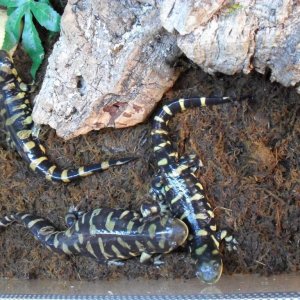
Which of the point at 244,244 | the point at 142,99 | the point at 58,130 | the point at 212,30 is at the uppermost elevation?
the point at 212,30

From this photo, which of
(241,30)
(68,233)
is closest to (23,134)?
(68,233)

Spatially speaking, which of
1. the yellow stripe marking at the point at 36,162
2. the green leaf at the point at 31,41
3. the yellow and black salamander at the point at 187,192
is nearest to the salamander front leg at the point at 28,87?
the green leaf at the point at 31,41

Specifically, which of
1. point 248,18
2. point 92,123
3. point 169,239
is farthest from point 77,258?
point 248,18

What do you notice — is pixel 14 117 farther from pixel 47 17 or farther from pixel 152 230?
pixel 152 230

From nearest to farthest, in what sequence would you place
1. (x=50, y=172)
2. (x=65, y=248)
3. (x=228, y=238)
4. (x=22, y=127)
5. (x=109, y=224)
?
(x=228, y=238)
(x=109, y=224)
(x=65, y=248)
(x=50, y=172)
(x=22, y=127)

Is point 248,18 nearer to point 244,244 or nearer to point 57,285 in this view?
point 244,244

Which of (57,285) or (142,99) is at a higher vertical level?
(142,99)

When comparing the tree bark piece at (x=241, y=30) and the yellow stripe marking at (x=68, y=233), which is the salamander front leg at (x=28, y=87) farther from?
the tree bark piece at (x=241, y=30)
